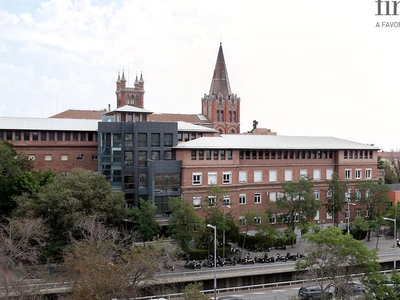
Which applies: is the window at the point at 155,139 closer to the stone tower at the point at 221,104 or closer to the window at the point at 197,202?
the window at the point at 197,202

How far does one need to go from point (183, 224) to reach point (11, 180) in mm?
17092

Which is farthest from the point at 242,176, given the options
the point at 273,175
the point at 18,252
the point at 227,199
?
the point at 18,252

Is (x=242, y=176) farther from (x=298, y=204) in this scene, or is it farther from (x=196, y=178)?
(x=298, y=204)

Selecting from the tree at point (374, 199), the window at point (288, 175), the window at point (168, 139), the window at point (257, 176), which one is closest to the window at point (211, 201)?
the window at point (168, 139)

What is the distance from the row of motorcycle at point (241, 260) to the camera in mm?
44684

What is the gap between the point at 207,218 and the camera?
47.6 meters

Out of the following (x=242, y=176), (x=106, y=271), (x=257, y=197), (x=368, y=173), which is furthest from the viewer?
(x=368, y=173)

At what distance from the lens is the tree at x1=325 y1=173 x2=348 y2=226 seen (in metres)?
58.6

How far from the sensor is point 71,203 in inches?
1629

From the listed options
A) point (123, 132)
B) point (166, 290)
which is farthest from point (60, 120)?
point (166, 290)

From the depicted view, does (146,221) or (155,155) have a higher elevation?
(155,155)

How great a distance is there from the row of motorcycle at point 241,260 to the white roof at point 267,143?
12.9m

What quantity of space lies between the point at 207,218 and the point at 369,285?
64.0 feet

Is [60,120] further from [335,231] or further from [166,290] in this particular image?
[335,231]
